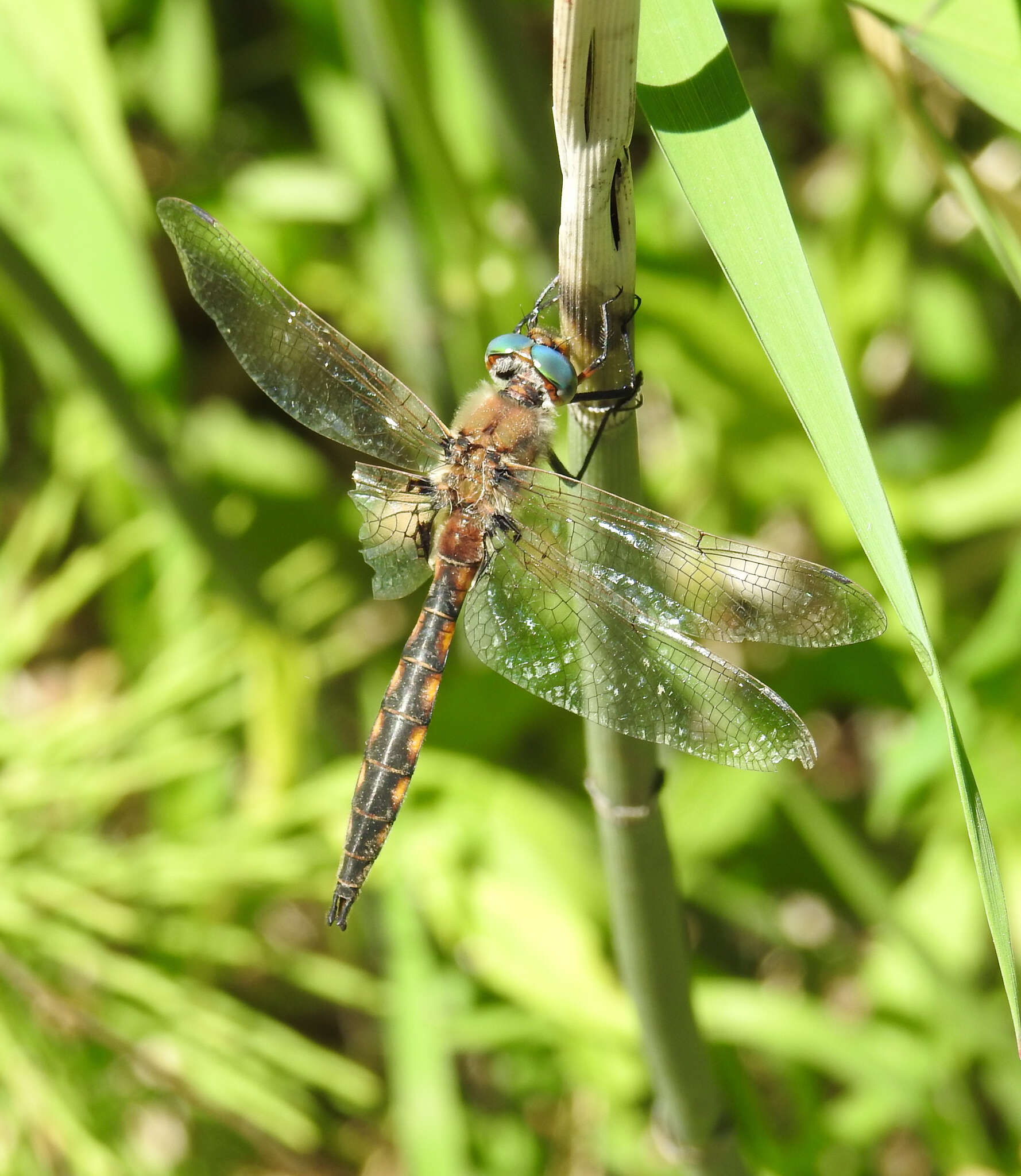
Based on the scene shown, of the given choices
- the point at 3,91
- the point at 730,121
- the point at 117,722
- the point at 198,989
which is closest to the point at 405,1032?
the point at 198,989

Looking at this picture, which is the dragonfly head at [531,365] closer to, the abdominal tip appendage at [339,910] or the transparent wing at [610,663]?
the transparent wing at [610,663]

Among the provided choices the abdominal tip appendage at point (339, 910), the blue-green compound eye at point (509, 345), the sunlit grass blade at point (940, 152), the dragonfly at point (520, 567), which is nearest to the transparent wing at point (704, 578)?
the dragonfly at point (520, 567)

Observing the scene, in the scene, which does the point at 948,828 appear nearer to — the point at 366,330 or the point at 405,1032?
the point at 405,1032

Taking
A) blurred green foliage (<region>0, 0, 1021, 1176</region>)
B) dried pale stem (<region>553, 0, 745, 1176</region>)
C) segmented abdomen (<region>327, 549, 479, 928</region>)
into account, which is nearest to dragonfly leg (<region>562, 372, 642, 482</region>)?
dried pale stem (<region>553, 0, 745, 1176</region>)

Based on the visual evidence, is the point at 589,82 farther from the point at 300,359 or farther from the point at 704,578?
the point at 300,359

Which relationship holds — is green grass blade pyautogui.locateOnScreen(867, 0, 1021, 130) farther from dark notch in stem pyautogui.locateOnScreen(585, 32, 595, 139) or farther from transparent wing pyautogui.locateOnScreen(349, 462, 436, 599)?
transparent wing pyautogui.locateOnScreen(349, 462, 436, 599)

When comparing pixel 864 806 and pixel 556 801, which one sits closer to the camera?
pixel 556 801
